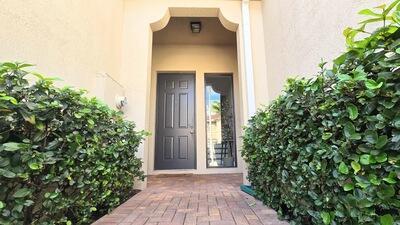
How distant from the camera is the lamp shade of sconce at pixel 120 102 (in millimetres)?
3272

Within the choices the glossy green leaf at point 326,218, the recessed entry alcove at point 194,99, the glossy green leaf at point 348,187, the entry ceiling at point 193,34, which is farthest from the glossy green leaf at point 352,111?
the recessed entry alcove at point 194,99

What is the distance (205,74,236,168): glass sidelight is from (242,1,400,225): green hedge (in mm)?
3524

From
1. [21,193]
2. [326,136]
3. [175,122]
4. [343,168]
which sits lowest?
[21,193]

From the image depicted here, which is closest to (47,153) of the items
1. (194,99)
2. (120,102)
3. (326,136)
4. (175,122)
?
(326,136)

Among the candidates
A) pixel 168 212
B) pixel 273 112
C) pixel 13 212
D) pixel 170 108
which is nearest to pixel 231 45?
pixel 170 108

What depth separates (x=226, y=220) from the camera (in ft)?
5.78

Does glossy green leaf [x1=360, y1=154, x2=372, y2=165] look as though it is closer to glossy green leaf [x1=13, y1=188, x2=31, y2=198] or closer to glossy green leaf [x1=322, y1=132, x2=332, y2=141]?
glossy green leaf [x1=322, y1=132, x2=332, y2=141]

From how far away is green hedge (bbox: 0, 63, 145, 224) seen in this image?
3.57 ft

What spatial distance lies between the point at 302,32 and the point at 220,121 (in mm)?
2942

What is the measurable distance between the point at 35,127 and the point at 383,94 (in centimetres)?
155

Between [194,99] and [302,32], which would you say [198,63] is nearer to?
[194,99]

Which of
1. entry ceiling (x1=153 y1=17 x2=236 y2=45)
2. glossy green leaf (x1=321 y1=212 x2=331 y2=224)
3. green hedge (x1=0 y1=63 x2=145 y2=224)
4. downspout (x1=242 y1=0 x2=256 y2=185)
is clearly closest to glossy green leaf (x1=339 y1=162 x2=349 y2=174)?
glossy green leaf (x1=321 y1=212 x2=331 y2=224)

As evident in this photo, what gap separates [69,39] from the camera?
7.46ft

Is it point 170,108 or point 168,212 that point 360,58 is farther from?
point 170,108
